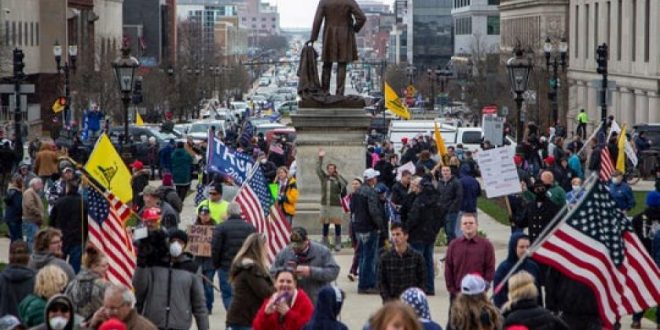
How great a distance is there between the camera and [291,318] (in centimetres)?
1598

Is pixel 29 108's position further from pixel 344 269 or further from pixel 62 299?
pixel 62 299

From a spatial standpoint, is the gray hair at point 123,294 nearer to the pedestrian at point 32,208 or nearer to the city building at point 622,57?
the pedestrian at point 32,208

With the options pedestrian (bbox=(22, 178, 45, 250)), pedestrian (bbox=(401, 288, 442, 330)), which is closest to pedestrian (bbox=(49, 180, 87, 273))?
pedestrian (bbox=(22, 178, 45, 250))

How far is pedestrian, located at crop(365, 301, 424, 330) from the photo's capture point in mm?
12141

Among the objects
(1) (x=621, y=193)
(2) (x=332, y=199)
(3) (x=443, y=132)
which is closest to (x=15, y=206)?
(2) (x=332, y=199)

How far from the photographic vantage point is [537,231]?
23391 mm

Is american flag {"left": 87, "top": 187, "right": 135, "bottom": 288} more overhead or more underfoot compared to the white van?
more overhead

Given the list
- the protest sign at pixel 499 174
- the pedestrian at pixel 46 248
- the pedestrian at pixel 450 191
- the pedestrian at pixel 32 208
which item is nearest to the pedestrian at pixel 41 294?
the pedestrian at pixel 46 248

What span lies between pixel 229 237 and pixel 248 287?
3.55 metres

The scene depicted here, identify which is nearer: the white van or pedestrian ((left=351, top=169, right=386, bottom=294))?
pedestrian ((left=351, top=169, right=386, bottom=294))

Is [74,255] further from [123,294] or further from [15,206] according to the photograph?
[123,294]

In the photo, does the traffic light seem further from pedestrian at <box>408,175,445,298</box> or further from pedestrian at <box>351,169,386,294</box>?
pedestrian at <box>408,175,445,298</box>

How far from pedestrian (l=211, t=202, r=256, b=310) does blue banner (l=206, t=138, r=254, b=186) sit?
1037cm

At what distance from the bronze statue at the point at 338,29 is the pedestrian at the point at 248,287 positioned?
693 inches
